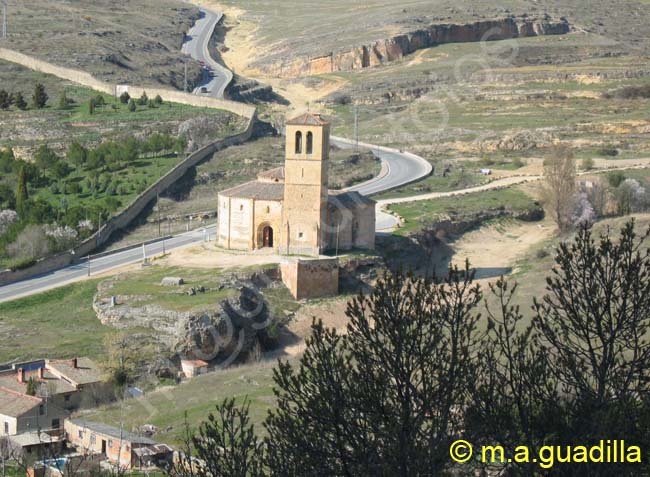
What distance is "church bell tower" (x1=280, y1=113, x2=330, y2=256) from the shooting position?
176 ft

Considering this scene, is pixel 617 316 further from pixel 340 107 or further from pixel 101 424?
pixel 340 107

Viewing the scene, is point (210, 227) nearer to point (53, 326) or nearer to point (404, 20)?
point (53, 326)

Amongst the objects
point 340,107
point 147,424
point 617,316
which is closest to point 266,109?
point 340,107

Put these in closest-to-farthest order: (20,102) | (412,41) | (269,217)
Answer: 1. (269,217)
2. (20,102)
3. (412,41)

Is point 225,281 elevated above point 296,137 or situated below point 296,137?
below

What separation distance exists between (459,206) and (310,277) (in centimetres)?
1716

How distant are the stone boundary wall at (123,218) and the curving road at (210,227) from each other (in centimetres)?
38

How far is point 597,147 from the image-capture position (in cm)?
8400

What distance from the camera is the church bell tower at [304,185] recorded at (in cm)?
5362

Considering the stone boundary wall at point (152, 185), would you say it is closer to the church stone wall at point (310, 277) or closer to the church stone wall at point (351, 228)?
the church stone wall at point (310, 277)

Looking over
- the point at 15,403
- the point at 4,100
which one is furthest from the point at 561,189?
the point at 4,100

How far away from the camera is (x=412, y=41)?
393 ft

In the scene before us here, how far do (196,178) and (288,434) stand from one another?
47.2 m

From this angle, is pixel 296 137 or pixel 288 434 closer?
→ pixel 288 434
